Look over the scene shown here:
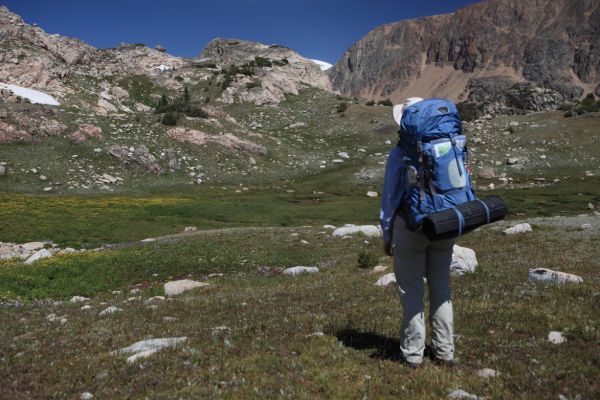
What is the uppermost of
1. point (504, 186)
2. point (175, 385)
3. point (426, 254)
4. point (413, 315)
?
point (426, 254)

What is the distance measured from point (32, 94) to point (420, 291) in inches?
4298

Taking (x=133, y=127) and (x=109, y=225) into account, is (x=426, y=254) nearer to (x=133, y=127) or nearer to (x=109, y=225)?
(x=109, y=225)

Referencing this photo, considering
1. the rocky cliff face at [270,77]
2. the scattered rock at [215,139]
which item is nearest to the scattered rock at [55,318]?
the scattered rock at [215,139]

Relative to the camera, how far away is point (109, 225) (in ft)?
136

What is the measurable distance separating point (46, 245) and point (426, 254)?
35240 millimetres

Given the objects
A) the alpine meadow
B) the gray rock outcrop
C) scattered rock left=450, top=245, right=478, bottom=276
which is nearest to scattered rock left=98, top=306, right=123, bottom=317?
the alpine meadow

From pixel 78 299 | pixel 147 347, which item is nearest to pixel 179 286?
pixel 78 299

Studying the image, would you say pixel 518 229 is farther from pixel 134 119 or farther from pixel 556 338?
pixel 134 119

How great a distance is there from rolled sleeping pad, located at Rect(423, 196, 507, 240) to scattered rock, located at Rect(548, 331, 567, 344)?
9.93ft

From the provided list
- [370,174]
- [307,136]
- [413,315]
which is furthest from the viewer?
[307,136]

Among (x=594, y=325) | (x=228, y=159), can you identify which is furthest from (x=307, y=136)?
(x=594, y=325)

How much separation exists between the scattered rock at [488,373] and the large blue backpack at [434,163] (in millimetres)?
2537

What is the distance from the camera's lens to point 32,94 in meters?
95.8

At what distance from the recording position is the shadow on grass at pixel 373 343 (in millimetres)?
8234
